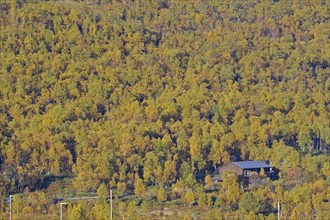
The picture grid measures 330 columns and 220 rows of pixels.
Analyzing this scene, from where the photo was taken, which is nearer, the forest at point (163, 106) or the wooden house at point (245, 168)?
the forest at point (163, 106)

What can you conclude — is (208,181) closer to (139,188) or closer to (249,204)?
(139,188)

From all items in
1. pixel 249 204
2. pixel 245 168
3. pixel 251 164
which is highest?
pixel 251 164

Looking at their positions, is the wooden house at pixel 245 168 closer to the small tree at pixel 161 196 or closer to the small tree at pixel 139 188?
the small tree at pixel 139 188

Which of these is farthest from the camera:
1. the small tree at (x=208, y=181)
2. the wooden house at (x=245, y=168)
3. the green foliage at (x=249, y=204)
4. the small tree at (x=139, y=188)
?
the wooden house at (x=245, y=168)

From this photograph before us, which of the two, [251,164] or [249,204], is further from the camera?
[251,164]

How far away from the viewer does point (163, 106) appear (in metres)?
50.8

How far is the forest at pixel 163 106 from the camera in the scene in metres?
38.0

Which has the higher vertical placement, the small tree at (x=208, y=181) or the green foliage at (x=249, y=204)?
the small tree at (x=208, y=181)

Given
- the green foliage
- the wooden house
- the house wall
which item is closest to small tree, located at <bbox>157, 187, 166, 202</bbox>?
the green foliage

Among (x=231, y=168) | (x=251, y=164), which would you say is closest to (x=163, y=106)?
(x=251, y=164)

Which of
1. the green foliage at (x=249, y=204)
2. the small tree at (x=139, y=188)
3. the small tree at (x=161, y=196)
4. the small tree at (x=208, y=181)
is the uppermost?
the small tree at (x=208, y=181)

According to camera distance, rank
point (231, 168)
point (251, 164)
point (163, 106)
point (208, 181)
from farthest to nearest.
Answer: point (163, 106), point (251, 164), point (231, 168), point (208, 181)

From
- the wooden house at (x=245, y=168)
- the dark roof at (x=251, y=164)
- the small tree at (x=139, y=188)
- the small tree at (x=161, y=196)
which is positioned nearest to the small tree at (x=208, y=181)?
the wooden house at (x=245, y=168)

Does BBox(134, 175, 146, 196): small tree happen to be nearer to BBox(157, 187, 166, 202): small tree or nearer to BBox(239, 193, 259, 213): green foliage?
BBox(157, 187, 166, 202): small tree
